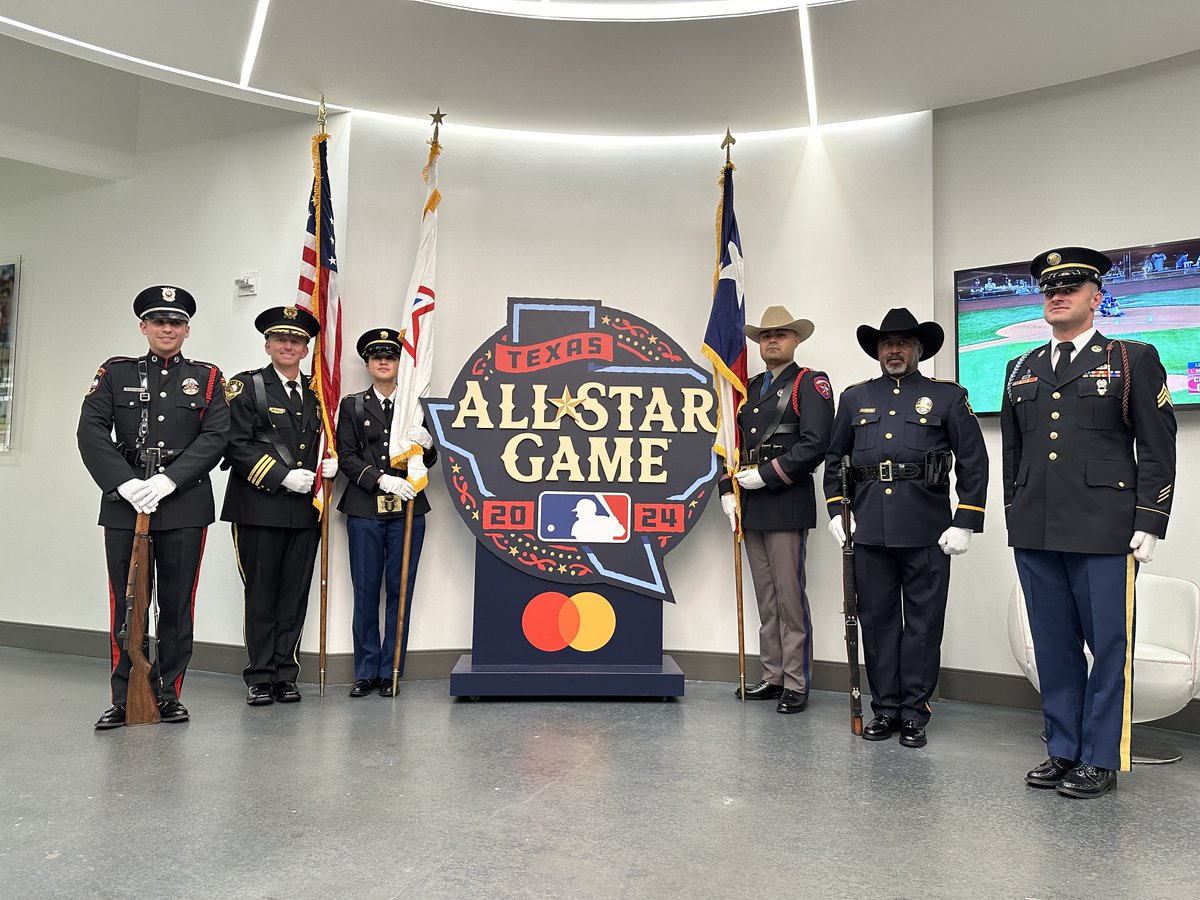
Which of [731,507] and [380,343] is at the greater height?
[380,343]

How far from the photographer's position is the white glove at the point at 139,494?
11.5 feet

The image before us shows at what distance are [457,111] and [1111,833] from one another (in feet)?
14.0

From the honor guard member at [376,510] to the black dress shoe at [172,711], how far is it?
79 cm

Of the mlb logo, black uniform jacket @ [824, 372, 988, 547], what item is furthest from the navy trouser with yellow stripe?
the mlb logo

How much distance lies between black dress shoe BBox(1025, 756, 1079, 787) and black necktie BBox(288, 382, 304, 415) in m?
3.39

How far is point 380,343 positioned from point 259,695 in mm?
1753

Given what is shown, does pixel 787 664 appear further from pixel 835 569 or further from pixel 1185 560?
pixel 1185 560

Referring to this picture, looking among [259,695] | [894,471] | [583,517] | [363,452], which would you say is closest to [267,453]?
[363,452]

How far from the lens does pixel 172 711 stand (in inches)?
144

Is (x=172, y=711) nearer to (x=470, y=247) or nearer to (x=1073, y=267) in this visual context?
A: (x=470, y=247)

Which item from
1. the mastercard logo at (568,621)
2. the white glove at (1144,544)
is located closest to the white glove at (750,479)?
the mastercard logo at (568,621)

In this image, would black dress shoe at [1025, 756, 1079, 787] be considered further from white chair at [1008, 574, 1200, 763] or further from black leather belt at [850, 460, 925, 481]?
black leather belt at [850, 460, 925, 481]

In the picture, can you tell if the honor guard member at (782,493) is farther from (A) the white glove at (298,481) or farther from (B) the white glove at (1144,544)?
(A) the white glove at (298,481)

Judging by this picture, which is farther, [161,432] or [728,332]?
[728,332]
